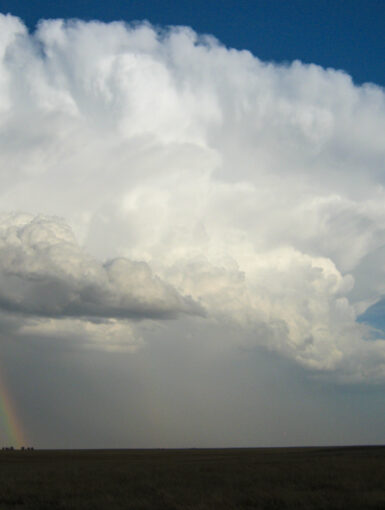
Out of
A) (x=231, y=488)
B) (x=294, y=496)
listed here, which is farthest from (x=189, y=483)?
(x=294, y=496)

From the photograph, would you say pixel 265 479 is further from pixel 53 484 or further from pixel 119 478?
pixel 53 484

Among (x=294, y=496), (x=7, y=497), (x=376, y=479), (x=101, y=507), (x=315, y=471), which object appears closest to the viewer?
(x=101, y=507)

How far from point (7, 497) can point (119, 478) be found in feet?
45.1

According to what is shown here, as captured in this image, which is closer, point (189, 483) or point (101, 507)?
point (101, 507)

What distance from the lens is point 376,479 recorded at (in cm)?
3847

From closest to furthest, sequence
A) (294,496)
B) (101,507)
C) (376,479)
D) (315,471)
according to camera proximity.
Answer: (101,507)
(294,496)
(376,479)
(315,471)

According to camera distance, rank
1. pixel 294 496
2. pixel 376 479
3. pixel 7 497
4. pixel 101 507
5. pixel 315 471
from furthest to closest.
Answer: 1. pixel 315 471
2. pixel 376 479
3. pixel 7 497
4. pixel 294 496
5. pixel 101 507

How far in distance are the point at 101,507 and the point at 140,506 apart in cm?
Answer: 203

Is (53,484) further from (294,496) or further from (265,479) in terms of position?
(294,496)

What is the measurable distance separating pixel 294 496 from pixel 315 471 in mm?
16332

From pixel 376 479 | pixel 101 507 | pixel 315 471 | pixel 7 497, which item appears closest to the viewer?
pixel 101 507

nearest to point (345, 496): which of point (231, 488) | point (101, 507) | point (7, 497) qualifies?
point (231, 488)

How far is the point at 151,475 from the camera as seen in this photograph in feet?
155

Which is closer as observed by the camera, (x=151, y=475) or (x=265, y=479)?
(x=265, y=479)
